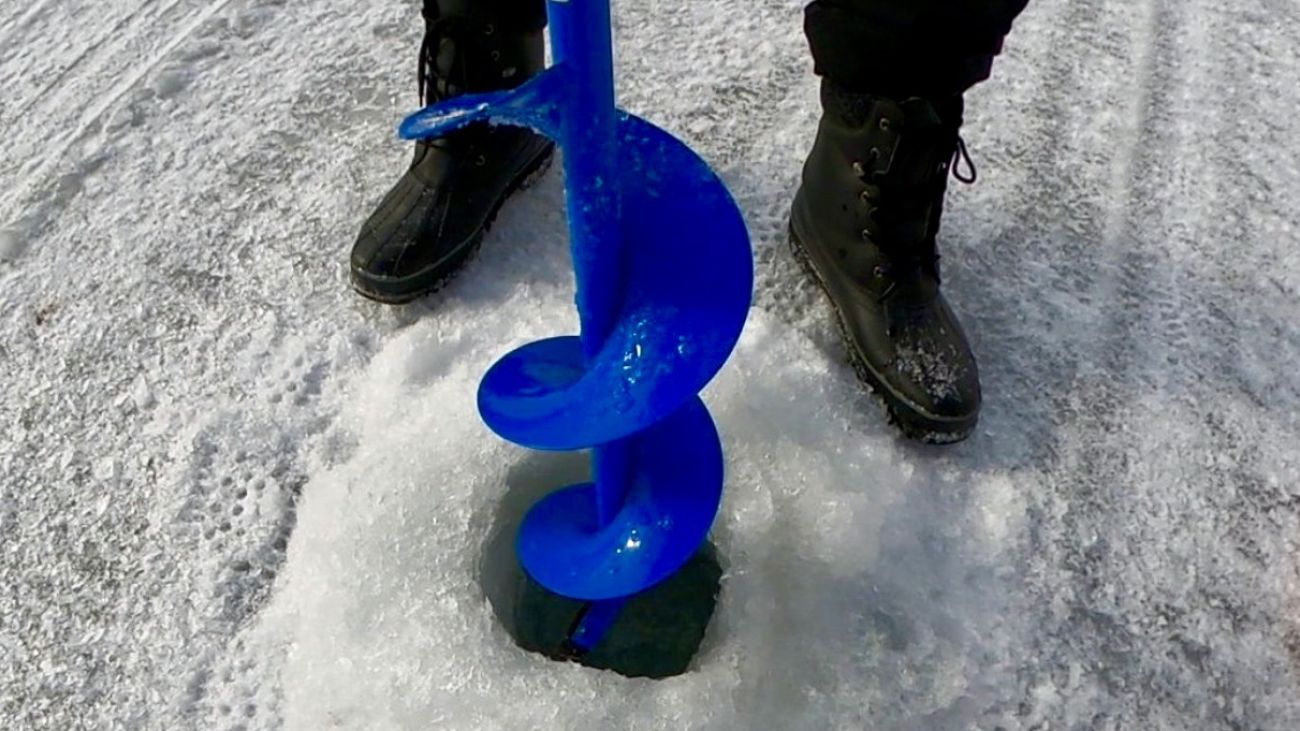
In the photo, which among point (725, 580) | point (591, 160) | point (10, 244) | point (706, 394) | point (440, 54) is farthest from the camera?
point (10, 244)

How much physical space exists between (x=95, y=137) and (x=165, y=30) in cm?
25

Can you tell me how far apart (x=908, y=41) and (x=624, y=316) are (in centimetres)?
45

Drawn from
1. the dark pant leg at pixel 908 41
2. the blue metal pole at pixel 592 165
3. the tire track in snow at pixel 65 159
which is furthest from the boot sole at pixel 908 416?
the tire track in snow at pixel 65 159

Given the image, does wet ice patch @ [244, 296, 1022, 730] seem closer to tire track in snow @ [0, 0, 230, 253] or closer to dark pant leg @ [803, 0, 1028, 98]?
dark pant leg @ [803, 0, 1028, 98]

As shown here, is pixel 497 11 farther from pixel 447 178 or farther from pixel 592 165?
pixel 592 165

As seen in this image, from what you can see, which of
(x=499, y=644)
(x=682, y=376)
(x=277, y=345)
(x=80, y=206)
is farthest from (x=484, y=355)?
(x=80, y=206)

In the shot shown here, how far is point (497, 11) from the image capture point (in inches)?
51.0

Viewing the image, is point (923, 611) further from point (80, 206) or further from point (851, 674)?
point (80, 206)

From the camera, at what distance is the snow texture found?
3.48ft

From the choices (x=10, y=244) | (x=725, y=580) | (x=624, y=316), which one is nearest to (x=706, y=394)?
(x=725, y=580)

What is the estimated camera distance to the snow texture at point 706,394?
106cm

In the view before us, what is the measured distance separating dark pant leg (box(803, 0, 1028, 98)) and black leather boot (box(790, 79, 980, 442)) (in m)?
0.02

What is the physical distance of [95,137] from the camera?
5.12 ft

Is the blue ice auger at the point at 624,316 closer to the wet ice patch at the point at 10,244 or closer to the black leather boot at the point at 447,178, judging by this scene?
the black leather boot at the point at 447,178
